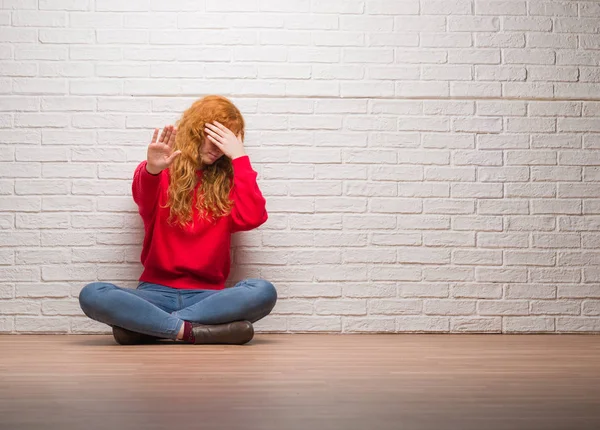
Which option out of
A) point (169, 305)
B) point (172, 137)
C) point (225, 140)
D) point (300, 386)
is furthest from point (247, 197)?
point (300, 386)

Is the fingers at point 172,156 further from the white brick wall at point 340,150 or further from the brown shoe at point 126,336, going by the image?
the brown shoe at point 126,336

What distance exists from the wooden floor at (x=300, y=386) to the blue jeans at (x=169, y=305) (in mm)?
97

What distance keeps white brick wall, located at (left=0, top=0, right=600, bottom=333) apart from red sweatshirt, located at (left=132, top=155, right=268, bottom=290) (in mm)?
207

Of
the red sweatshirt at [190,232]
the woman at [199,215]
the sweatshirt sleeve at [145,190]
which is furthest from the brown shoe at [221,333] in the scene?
the sweatshirt sleeve at [145,190]

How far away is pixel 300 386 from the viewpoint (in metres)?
1.83

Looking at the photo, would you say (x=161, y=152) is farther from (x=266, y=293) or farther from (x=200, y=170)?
(x=266, y=293)

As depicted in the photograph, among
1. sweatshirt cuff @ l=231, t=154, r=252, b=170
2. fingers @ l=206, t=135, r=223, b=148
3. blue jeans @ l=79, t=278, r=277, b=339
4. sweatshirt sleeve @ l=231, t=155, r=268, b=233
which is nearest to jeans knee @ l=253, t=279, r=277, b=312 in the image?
blue jeans @ l=79, t=278, r=277, b=339

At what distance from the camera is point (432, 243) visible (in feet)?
11.3

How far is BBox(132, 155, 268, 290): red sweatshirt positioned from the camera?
313cm

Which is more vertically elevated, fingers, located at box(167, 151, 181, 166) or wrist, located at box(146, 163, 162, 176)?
fingers, located at box(167, 151, 181, 166)

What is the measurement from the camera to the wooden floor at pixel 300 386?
1.40 meters

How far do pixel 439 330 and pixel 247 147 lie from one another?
1169 millimetres

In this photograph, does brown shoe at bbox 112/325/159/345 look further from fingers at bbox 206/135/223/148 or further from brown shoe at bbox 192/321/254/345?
fingers at bbox 206/135/223/148

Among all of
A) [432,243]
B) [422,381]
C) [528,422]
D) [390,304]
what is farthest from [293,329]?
[528,422]
